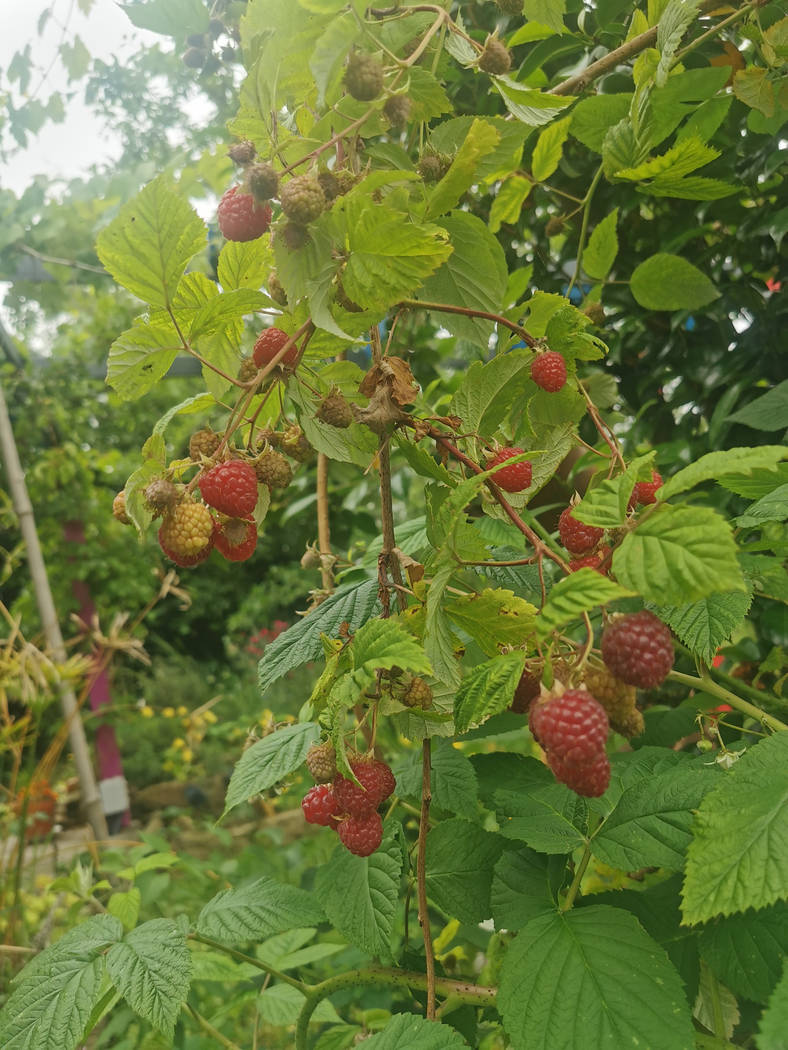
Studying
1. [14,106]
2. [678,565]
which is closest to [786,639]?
[678,565]

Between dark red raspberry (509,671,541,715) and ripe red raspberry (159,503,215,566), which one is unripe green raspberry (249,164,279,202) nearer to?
ripe red raspberry (159,503,215,566)

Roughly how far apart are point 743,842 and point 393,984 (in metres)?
0.35

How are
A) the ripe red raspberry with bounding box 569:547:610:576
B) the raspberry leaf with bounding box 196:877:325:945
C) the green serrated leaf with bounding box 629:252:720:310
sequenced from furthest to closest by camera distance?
the green serrated leaf with bounding box 629:252:720:310 → the raspberry leaf with bounding box 196:877:325:945 → the ripe red raspberry with bounding box 569:547:610:576

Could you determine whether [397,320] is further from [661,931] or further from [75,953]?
[75,953]

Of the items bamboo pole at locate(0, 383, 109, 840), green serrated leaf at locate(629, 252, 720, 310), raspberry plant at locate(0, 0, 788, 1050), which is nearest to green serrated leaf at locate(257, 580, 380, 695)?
raspberry plant at locate(0, 0, 788, 1050)

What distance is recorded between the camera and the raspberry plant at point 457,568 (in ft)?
1.25

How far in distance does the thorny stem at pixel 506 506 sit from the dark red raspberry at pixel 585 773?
9 cm

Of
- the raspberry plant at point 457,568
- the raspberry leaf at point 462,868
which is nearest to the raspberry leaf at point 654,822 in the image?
the raspberry plant at point 457,568

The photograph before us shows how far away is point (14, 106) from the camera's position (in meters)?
2.30

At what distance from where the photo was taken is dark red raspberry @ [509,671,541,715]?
415 millimetres

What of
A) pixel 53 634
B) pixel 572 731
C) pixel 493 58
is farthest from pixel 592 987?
pixel 53 634

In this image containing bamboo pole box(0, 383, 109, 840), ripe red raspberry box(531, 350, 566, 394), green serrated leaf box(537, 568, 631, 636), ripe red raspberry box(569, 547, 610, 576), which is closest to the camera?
green serrated leaf box(537, 568, 631, 636)

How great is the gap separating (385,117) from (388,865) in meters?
0.54

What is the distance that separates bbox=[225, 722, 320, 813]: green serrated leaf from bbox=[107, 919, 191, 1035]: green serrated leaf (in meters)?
0.16
